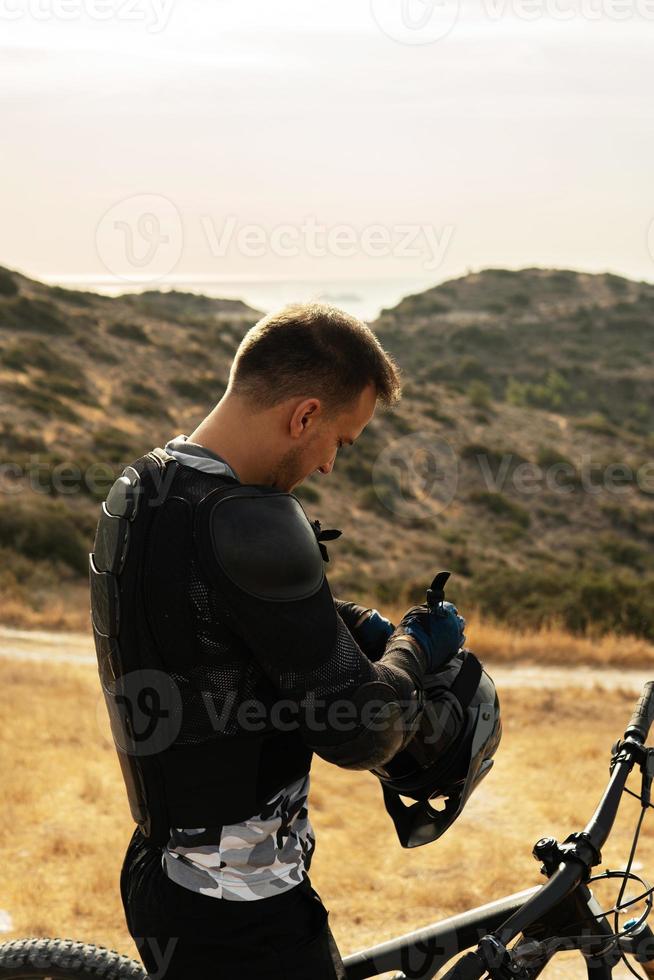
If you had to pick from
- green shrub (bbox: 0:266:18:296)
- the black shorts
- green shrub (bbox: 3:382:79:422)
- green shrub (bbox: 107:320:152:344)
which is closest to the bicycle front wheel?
the black shorts

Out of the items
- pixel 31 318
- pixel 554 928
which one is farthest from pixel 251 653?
pixel 31 318

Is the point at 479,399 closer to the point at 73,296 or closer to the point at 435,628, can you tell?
the point at 73,296

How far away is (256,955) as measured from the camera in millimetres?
2086

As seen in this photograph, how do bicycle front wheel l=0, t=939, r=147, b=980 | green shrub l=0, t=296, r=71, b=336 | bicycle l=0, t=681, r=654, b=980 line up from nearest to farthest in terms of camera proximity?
bicycle l=0, t=681, r=654, b=980 → bicycle front wheel l=0, t=939, r=147, b=980 → green shrub l=0, t=296, r=71, b=336

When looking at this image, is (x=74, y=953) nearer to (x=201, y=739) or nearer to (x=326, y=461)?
(x=201, y=739)

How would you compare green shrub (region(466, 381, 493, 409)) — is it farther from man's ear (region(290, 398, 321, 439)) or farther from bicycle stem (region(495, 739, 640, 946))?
man's ear (region(290, 398, 321, 439))

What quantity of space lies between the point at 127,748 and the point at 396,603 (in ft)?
51.9

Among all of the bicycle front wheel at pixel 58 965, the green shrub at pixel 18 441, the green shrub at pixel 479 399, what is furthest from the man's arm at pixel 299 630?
the green shrub at pixel 479 399

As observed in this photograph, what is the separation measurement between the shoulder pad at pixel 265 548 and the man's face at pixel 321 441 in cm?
22

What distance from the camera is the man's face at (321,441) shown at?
83.6 inches

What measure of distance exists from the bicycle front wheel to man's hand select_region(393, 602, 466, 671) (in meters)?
1.21

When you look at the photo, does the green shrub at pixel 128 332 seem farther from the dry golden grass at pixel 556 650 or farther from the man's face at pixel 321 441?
the man's face at pixel 321 441

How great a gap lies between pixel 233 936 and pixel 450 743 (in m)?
0.60

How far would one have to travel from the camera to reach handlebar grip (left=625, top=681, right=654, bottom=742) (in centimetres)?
228
